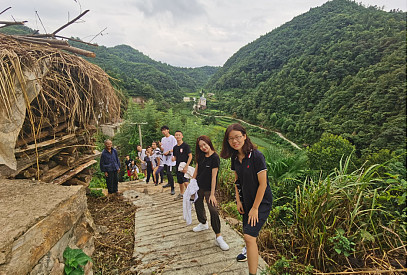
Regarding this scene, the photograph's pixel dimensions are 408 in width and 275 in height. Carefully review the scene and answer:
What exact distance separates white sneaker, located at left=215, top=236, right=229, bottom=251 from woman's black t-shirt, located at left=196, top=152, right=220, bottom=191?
1.97 ft

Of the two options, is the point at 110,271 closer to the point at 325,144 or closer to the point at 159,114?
the point at 325,144

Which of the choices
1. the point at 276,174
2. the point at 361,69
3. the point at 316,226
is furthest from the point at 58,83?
the point at 361,69

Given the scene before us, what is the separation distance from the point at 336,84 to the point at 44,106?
42365 millimetres

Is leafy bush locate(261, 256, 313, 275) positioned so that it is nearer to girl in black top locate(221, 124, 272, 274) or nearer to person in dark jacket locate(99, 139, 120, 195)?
girl in black top locate(221, 124, 272, 274)

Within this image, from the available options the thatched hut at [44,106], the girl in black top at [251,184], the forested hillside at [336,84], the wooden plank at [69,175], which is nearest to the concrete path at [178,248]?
the girl in black top at [251,184]

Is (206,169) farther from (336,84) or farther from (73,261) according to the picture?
(336,84)

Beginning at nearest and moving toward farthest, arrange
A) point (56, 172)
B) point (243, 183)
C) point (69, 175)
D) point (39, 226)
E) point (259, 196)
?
point (39, 226) < point (259, 196) < point (243, 183) < point (56, 172) < point (69, 175)

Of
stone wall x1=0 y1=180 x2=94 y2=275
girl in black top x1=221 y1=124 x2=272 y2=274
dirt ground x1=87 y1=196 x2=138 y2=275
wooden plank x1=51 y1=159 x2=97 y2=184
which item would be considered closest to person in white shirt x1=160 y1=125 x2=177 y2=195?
dirt ground x1=87 y1=196 x2=138 y2=275

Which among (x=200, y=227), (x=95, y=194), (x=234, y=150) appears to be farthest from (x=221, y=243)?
(x=95, y=194)

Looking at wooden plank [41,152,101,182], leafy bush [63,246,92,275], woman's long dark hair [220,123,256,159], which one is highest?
woman's long dark hair [220,123,256,159]

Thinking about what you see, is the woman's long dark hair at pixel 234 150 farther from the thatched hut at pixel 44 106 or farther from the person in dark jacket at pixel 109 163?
the person in dark jacket at pixel 109 163

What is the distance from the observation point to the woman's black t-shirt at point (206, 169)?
2576mm

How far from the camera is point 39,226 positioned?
143cm

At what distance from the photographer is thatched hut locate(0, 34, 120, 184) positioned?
2.15 meters
